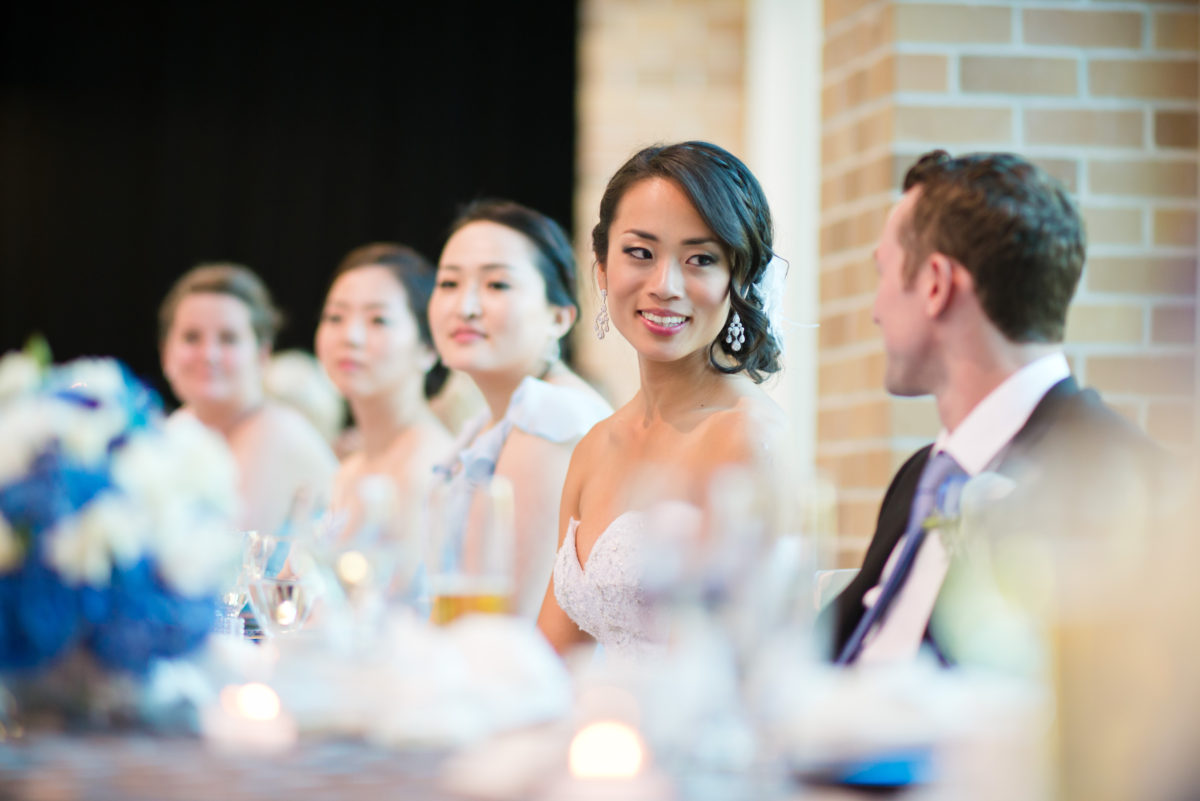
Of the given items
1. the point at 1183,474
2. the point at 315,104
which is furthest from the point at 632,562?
the point at 315,104

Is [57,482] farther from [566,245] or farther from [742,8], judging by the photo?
[742,8]

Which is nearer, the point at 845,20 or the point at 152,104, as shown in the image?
the point at 845,20

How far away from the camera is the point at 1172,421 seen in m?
3.11

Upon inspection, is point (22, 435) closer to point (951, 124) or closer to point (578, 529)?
point (578, 529)

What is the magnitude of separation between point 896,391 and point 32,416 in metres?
1.17

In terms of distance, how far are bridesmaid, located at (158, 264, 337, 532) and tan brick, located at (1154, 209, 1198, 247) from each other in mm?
2879

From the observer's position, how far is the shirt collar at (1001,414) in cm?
191

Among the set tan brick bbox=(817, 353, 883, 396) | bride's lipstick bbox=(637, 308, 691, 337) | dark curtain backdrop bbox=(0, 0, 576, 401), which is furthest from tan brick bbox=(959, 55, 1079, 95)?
dark curtain backdrop bbox=(0, 0, 576, 401)

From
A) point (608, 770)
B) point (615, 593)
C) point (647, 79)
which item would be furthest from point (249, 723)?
point (647, 79)

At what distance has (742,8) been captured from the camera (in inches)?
269

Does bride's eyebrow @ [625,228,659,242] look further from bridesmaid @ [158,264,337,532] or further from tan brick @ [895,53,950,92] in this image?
bridesmaid @ [158,264,337,532]

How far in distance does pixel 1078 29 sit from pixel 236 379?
10.1 ft

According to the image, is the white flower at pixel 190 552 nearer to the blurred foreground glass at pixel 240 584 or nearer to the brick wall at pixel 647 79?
the blurred foreground glass at pixel 240 584

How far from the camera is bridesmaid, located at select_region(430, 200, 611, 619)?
3.43 m
